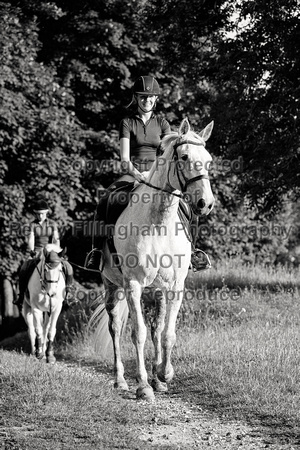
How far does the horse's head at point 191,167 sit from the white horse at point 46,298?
5945 millimetres

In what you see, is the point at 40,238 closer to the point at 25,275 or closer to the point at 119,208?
the point at 25,275

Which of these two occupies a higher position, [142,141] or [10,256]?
[142,141]

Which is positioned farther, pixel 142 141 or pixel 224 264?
pixel 224 264

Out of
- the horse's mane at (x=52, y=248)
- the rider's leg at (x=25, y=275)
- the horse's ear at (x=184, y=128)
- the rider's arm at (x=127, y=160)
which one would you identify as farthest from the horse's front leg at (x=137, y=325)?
the rider's leg at (x=25, y=275)

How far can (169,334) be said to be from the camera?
7676mm

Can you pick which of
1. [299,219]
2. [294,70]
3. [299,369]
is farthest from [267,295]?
[299,219]

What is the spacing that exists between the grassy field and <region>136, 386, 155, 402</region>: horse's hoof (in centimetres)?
18

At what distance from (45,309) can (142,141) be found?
6.00 m

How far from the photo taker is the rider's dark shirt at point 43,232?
13.4 meters

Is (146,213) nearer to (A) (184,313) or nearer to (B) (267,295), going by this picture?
(A) (184,313)

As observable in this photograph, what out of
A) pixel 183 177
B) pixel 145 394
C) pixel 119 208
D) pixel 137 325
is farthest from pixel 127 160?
pixel 145 394

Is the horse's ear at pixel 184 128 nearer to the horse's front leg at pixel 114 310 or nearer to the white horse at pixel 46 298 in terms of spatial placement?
the horse's front leg at pixel 114 310

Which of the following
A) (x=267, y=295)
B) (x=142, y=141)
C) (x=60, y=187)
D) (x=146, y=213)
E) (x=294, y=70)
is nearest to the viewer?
(x=146, y=213)

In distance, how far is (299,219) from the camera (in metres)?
28.0
